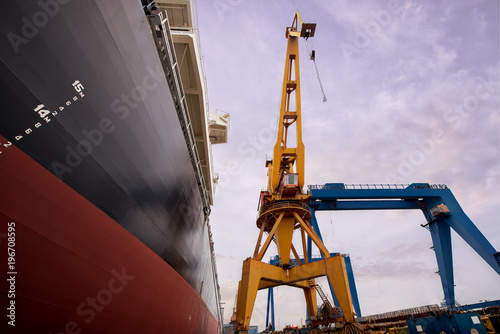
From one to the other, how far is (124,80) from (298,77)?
1352cm

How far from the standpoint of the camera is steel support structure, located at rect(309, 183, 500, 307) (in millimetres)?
19859

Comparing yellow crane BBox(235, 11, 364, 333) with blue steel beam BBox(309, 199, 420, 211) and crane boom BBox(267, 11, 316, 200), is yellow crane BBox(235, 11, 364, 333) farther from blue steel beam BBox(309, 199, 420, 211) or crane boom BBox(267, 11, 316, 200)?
blue steel beam BBox(309, 199, 420, 211)

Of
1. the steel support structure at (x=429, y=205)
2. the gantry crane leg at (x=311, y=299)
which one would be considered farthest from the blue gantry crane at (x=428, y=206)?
the gantry crane leg at (x=311, y=299)

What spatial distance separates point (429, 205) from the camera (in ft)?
72.8

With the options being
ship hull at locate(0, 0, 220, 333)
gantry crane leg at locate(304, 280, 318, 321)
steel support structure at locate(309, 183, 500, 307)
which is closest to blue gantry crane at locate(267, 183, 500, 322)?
steel support structure at locate(309, 183, 500, 307)

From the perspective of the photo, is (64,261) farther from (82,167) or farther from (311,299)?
(311,299)

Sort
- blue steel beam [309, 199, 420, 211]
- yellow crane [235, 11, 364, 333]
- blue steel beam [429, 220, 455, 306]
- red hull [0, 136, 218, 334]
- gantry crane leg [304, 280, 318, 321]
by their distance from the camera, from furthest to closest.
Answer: blue steel beam [309, 199, 420, 211] → blue steel beam [429, 220, 455, 306] → gantry crane leg [304, 280, 318, 321] → yellow crane [235, 11, 364, 333] → red hull [0, 136, 218, 334]

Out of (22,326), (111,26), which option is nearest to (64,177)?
(22,326)

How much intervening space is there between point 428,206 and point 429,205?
137mm

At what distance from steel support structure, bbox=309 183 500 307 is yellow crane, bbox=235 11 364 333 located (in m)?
7.11

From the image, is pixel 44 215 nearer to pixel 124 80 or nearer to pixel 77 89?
pixel 77 89

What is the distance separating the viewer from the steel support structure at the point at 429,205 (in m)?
19.9

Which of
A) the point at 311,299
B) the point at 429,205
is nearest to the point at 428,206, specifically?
the point at 429,205

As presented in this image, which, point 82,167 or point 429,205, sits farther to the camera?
point 429,205
